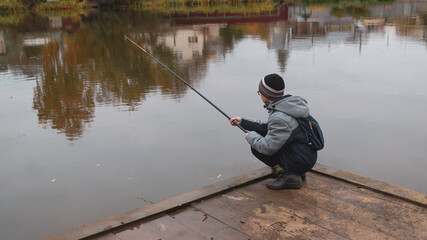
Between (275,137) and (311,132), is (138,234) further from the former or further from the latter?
(311,132)

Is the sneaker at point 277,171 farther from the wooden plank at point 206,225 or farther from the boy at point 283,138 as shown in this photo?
the wooden plank at point 206,225

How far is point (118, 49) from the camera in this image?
14.3 metres

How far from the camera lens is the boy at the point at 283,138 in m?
3.43

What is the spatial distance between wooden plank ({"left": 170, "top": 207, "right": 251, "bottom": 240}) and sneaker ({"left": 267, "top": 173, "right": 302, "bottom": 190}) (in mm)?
708

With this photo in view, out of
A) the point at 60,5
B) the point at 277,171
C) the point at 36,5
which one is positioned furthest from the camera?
the point at 60,5

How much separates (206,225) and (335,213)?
0.97 meters

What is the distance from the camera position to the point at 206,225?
3.14 metres

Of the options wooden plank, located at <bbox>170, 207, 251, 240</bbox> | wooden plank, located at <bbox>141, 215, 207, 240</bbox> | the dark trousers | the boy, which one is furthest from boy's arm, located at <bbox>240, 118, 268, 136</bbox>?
wooden plank, located at <bbox>141, 215, 207, 240</bbox>

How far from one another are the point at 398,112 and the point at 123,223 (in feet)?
17.1

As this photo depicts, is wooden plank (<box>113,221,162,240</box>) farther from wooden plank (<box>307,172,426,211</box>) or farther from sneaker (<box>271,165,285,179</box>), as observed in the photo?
wooden plank (<box>307,172,426,211</box>)

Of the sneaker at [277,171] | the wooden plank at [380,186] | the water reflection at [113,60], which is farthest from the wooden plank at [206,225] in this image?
the water reflection at [113,60]

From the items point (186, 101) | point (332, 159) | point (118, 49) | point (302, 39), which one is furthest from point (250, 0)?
point (332, 159)

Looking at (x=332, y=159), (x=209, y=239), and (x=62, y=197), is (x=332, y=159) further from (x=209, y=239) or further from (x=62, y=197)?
(x=62, y=197)

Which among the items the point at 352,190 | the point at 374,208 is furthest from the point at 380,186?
the point at 374,208
